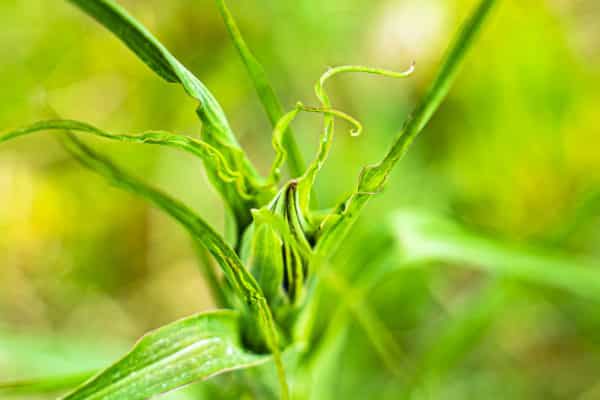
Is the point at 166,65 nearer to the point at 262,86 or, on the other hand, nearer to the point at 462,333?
the point at 262,86

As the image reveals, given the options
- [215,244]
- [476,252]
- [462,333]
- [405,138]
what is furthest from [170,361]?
[462,333]

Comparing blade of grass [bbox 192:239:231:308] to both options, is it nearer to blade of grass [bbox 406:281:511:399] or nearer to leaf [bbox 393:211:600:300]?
leaf [bbox 393:211:600:300]

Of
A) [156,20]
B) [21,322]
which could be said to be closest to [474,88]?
[156,20]

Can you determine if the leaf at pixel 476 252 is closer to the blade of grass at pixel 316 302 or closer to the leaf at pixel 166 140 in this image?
the blade of grass at pixel 316 302

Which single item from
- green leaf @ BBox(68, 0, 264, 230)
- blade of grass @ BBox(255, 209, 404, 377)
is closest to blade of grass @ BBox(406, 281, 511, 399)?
blade of grass @ BBox(255, 209, 404, 377)


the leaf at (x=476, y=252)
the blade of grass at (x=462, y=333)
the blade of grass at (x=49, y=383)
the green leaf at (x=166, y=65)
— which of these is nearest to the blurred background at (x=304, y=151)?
the blade of grass at (x=462, y=333)
